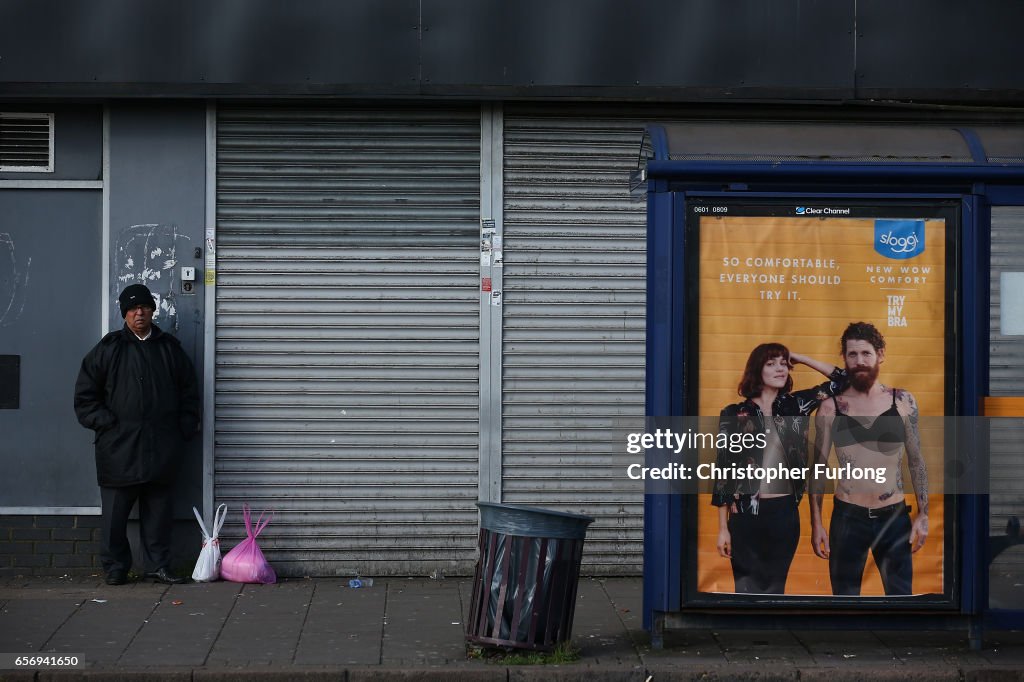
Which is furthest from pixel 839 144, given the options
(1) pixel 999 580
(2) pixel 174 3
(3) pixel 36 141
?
(3) pixel 36 141

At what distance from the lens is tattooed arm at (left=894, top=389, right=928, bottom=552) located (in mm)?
6781

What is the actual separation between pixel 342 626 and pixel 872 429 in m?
3.42

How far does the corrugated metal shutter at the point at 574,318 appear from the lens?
9.20 meters

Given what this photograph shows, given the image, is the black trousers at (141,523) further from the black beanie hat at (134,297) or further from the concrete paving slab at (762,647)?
the concrete paving slab at (762,647)

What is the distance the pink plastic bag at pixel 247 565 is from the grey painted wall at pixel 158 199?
566 mm

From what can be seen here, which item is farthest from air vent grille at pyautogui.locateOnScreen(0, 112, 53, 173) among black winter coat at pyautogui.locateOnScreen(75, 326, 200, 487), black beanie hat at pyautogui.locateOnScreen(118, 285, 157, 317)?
black winter coat at pyautogui.locateOnScreen(75, 326, 200, 487)

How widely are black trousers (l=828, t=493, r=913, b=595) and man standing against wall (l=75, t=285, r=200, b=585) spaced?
4725mm

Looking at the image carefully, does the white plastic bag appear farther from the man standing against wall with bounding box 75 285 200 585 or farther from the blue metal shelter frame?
the blue metal shelter frame

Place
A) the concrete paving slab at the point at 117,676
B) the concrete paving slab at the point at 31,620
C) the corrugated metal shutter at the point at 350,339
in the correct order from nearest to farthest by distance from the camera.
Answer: the concrete paving slab at the point at 117,676
the concrete paving slab at the point at 31,620
the corrugated metal shutter at the point at 350,339

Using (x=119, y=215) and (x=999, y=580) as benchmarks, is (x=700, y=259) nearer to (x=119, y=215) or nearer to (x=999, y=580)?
(x=999, y=580)

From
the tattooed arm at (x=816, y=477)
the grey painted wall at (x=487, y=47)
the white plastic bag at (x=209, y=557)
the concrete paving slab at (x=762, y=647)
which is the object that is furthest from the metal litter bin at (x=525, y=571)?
the grey painted wall at (x=487, y=47)

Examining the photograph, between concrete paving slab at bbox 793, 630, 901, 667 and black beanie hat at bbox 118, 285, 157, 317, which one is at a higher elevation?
black beanie hat at bbox 118, 285, 157, 317

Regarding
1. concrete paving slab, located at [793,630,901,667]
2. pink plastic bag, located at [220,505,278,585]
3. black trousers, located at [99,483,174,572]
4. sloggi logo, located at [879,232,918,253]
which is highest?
sloggi logo, located at [879,232,918,253]

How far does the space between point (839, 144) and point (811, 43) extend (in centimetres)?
233
